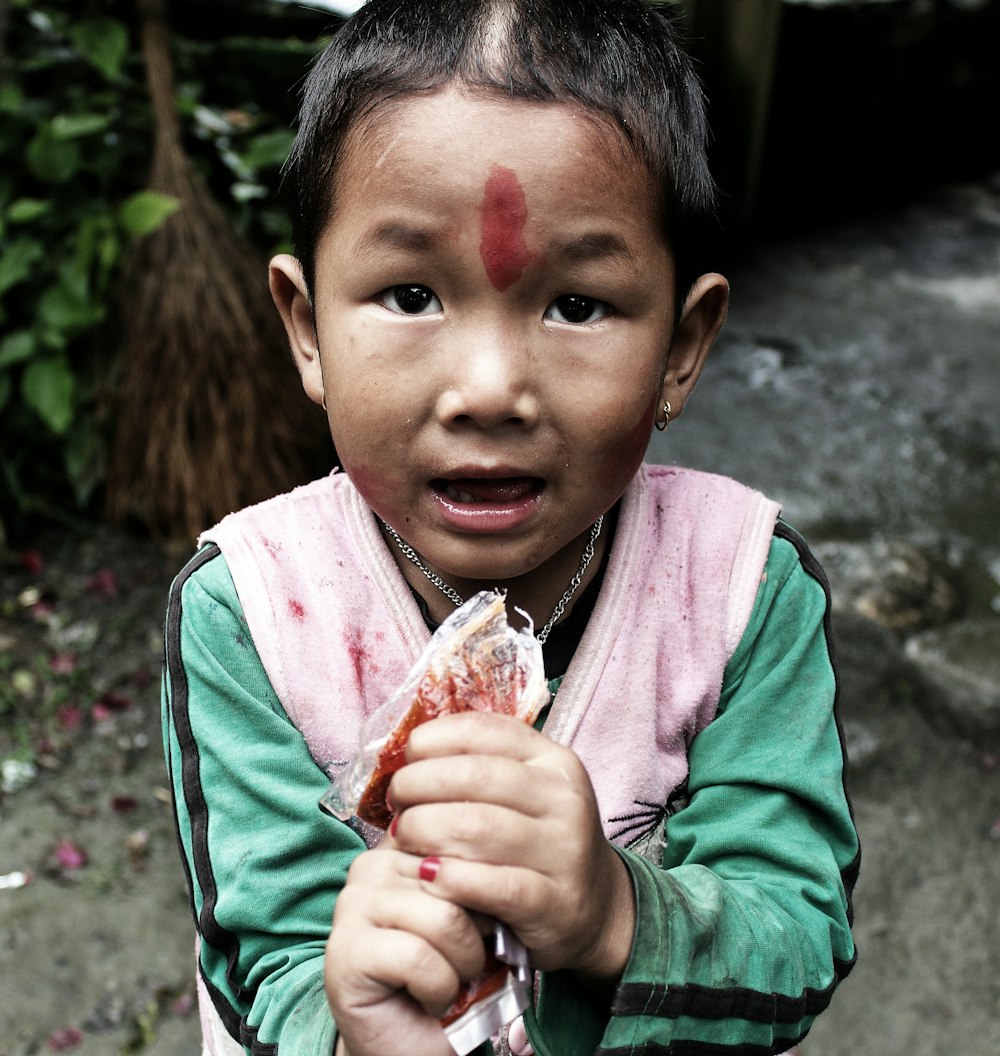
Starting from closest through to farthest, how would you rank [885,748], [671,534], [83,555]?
1. [671,534]
2. [885,748]
3. [83,555]

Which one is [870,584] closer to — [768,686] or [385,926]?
[768,686]

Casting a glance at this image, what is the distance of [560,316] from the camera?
1.34m

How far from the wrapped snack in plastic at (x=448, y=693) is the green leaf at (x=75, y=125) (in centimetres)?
247

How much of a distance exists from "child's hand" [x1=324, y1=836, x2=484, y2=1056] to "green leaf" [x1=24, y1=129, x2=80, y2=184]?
109 inches

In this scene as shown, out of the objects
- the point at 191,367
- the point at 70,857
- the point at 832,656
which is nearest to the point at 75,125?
the point at 191,367

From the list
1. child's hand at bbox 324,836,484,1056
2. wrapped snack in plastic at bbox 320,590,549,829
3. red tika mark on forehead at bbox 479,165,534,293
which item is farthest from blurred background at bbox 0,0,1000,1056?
child's hand at bbox 324,836,484,1056

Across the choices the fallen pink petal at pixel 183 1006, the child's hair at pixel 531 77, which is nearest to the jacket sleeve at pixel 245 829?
the child's hair at pixel 531 77

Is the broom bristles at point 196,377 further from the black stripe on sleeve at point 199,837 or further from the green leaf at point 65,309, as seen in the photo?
the black stripe on sleeve at point 199,837

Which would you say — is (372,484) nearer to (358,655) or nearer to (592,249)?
(358,655)

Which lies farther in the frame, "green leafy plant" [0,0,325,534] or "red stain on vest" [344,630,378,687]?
"green leafy plant" [0,0,325,534]

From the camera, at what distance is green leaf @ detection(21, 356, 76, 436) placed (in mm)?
3395

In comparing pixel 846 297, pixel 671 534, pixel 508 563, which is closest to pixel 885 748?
pixel 671 534

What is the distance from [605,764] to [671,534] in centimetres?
32

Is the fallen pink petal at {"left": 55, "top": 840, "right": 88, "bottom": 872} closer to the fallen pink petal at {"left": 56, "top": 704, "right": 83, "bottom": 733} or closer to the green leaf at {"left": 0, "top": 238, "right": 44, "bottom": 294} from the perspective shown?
the fallen pink petal at {"left": 56, "top": 704, "right": 83, "bottom": 733}
